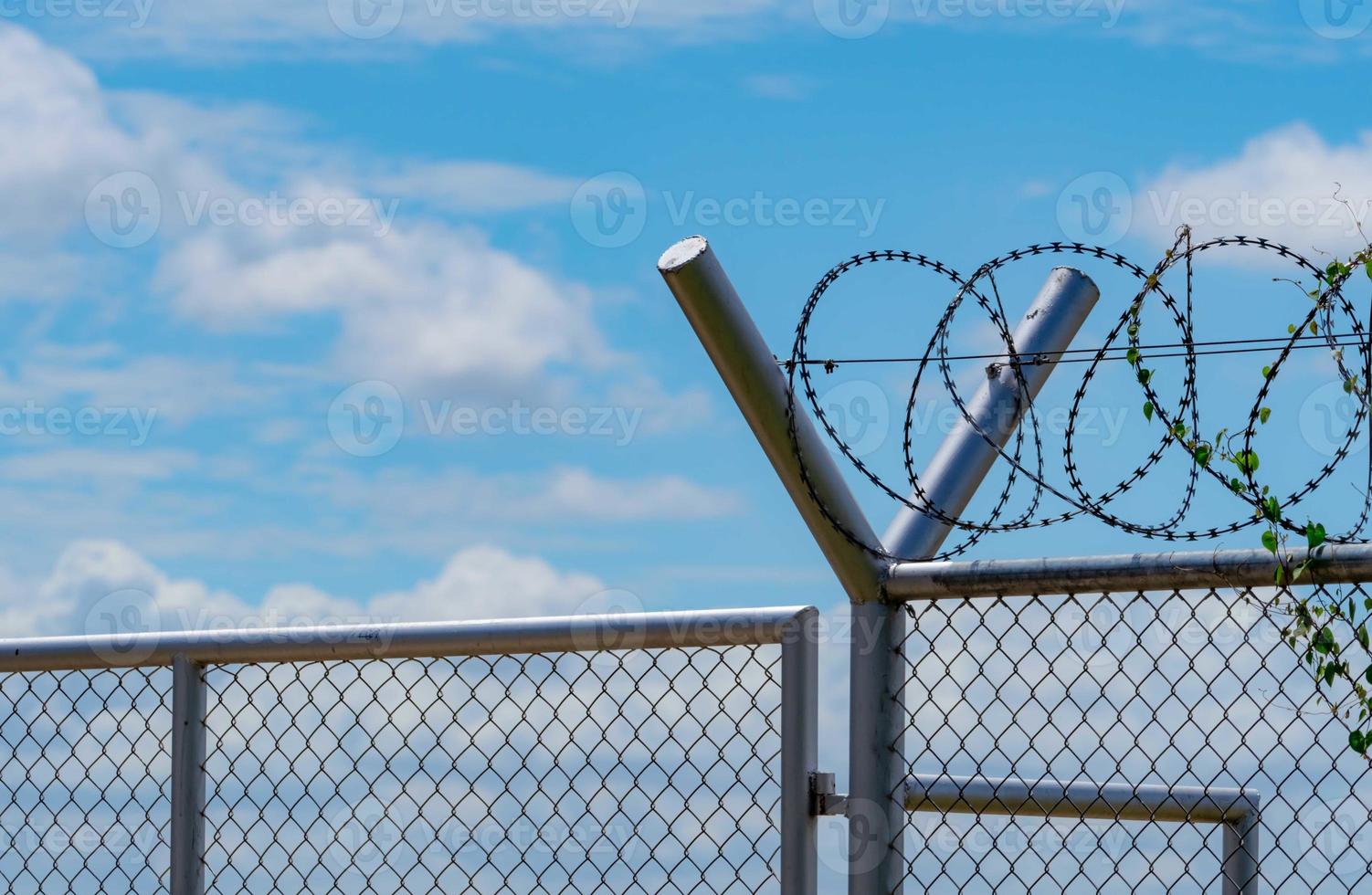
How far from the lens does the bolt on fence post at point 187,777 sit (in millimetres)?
3938

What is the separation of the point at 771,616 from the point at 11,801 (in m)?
2.06

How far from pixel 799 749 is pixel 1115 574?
0.73 meters

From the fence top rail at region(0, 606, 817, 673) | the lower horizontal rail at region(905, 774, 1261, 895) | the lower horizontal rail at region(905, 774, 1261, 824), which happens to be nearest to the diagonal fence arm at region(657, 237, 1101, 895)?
the fence top rail at region(0, 606, 817, 673)

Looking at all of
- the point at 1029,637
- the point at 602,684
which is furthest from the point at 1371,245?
the point at 602,684

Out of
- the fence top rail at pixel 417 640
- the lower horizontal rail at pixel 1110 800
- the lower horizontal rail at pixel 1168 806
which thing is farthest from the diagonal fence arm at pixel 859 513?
the lower horizontal rail at pixel 1168 806

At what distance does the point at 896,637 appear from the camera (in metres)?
3.45

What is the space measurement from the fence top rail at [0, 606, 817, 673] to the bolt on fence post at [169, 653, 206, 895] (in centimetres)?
7

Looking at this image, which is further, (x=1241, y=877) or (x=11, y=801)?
(x=1241, y=877)

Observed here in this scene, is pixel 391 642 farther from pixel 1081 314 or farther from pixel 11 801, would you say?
pixel 1081 314

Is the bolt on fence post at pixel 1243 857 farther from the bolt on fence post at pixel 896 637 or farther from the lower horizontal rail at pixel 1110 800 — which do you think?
the bolt on fence post at pixel 896 637

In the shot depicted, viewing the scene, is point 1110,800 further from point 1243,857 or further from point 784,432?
point 784,432

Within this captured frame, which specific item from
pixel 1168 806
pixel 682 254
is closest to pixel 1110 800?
pixel 1168 806

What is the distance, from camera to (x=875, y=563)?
3473 mm

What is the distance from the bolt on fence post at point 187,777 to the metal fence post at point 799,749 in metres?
1.46
